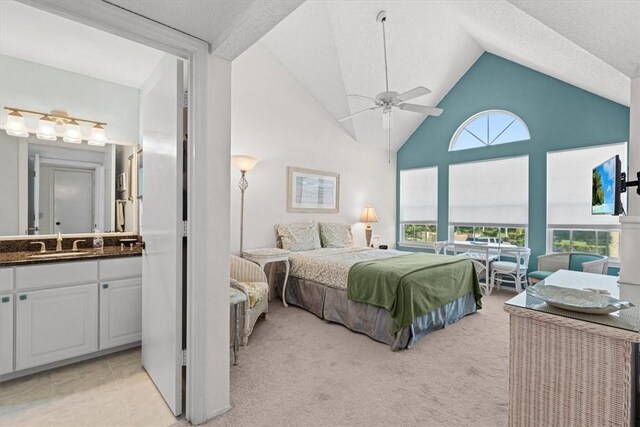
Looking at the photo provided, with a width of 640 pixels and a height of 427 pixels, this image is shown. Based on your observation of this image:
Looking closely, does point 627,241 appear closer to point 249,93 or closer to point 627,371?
point 627,371

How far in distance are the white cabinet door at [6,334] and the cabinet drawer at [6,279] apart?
0.06 m

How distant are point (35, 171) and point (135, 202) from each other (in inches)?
32.5

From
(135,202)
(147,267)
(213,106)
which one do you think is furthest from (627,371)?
(135,202)

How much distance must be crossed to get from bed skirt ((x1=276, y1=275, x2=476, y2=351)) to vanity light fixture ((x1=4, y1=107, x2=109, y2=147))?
2760 mm

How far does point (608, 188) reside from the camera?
207 cm

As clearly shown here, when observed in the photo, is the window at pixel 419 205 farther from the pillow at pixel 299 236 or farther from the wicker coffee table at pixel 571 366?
the wicker coffee table at pixel 571 366

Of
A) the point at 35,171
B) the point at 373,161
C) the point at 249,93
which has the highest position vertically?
the point at 249,93

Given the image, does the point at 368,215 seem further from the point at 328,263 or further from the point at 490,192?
the point at 328,263

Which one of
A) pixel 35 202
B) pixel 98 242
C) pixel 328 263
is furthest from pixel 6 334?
pixel 328 263

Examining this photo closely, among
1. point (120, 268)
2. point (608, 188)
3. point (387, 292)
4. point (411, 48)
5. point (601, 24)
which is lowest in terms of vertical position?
point (387, 292)

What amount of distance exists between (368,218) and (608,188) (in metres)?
3.92

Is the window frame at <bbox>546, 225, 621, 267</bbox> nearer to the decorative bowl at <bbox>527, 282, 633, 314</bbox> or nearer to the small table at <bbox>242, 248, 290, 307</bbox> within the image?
the decorative bowl at <bbox>527, 282, 633, 314</bbox>

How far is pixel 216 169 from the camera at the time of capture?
1866 mm

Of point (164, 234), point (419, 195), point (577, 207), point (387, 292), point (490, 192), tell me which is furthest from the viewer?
point (419, 195)
